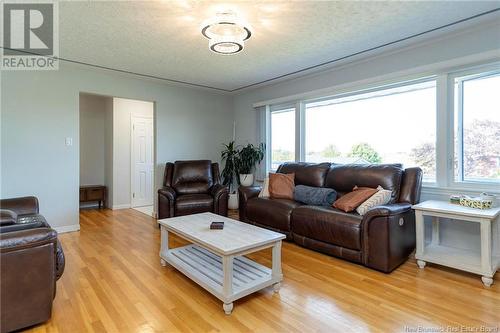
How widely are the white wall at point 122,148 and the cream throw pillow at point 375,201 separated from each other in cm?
450

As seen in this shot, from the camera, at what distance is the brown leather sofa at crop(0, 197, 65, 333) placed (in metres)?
1.53

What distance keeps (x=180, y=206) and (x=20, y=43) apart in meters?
2.58

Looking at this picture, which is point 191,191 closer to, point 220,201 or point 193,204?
point 193,204

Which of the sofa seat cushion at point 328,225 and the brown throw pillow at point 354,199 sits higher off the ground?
the brown throw pillow at point 354,199

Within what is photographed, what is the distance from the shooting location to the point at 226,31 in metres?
2.38

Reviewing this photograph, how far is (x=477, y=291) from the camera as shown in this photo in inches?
84.8

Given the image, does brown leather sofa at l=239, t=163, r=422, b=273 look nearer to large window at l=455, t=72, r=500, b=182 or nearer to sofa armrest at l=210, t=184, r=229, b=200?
sofa armrest at l=210, t=184, r=229, b=200

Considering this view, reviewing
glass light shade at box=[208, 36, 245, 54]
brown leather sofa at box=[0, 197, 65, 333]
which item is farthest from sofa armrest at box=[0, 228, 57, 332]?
glass light shade at box=[208, 36, 245, 54]

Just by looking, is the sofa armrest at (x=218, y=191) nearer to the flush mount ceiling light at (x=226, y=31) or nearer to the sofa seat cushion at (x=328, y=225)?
the sofa seat cushion at (x=328, y=225)

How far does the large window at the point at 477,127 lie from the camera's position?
266cm

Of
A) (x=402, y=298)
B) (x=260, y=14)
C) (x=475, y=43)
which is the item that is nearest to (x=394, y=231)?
(x=402, y=298)

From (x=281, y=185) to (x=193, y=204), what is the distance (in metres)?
1.28

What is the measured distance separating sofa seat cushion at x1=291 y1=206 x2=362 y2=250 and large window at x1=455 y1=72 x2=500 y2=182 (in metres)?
1.31

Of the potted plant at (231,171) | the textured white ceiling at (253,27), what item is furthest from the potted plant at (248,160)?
the textured white ceiling at (253,27)
